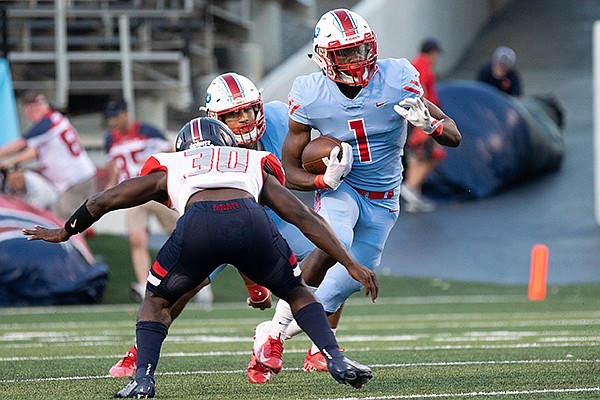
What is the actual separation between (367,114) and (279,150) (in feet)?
2.31

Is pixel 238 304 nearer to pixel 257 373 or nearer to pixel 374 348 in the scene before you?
pixel 374 348

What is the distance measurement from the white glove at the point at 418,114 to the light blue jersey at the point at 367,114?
0.55 feet

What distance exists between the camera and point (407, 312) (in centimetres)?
1017

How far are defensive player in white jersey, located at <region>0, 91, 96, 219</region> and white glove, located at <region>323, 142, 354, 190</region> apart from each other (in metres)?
6.83

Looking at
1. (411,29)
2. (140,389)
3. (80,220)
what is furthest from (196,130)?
(411,29)

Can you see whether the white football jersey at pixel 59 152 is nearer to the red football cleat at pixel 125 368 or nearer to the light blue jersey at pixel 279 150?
the light blue jersey at pixel 279 150

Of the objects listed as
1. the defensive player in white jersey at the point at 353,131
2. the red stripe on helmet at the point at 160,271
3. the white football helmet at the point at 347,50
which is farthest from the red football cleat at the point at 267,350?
the white football helmet at the point at 347,50

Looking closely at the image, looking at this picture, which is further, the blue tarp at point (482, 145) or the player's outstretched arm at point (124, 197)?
the blue tarp at point (482, 145)

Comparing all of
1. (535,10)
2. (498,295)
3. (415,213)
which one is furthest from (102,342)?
(535,10)

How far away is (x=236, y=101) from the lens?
5562 millimetres

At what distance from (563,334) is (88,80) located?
35.2 feet

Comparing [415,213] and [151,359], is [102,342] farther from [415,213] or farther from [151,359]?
[415,213]

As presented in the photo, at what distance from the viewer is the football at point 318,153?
5621 mm

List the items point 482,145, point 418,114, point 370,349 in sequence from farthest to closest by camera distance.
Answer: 1. point 482,145
2. point 370,349
3. point 418,114
